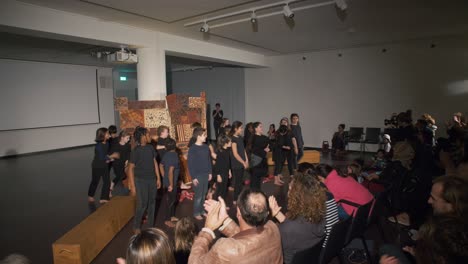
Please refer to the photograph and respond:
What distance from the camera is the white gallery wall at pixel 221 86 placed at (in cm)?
1254

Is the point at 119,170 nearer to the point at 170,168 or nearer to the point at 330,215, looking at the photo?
the point at 170,168

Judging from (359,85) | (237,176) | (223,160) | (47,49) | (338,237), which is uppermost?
(47,49)

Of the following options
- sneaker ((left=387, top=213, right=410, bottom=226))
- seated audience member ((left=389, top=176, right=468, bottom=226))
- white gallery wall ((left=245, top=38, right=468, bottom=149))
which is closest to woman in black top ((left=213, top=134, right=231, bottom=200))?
sneaker ((left=387, top=213, right=410, bottom=226))

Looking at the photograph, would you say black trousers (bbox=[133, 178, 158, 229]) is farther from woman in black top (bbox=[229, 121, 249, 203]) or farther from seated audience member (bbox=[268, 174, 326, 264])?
seated audience member (bbox=[268, 174, 326, 264])

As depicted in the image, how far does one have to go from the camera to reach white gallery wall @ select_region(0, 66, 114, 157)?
395 inches

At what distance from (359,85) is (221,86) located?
5.81 metres

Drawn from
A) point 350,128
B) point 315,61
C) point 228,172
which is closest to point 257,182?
point 228,172

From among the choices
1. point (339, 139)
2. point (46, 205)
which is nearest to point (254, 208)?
point (46, 205)

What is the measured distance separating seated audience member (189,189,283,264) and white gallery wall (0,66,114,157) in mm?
10845

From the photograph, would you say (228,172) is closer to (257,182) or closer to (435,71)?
(257,182)

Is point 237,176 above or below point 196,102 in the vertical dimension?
below

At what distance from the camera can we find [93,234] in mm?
3438

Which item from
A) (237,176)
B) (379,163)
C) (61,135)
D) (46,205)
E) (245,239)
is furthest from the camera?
(61,135)

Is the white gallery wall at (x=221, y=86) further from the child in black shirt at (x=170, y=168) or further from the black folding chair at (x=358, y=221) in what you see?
the black folding chair at (x=358, y=221)
